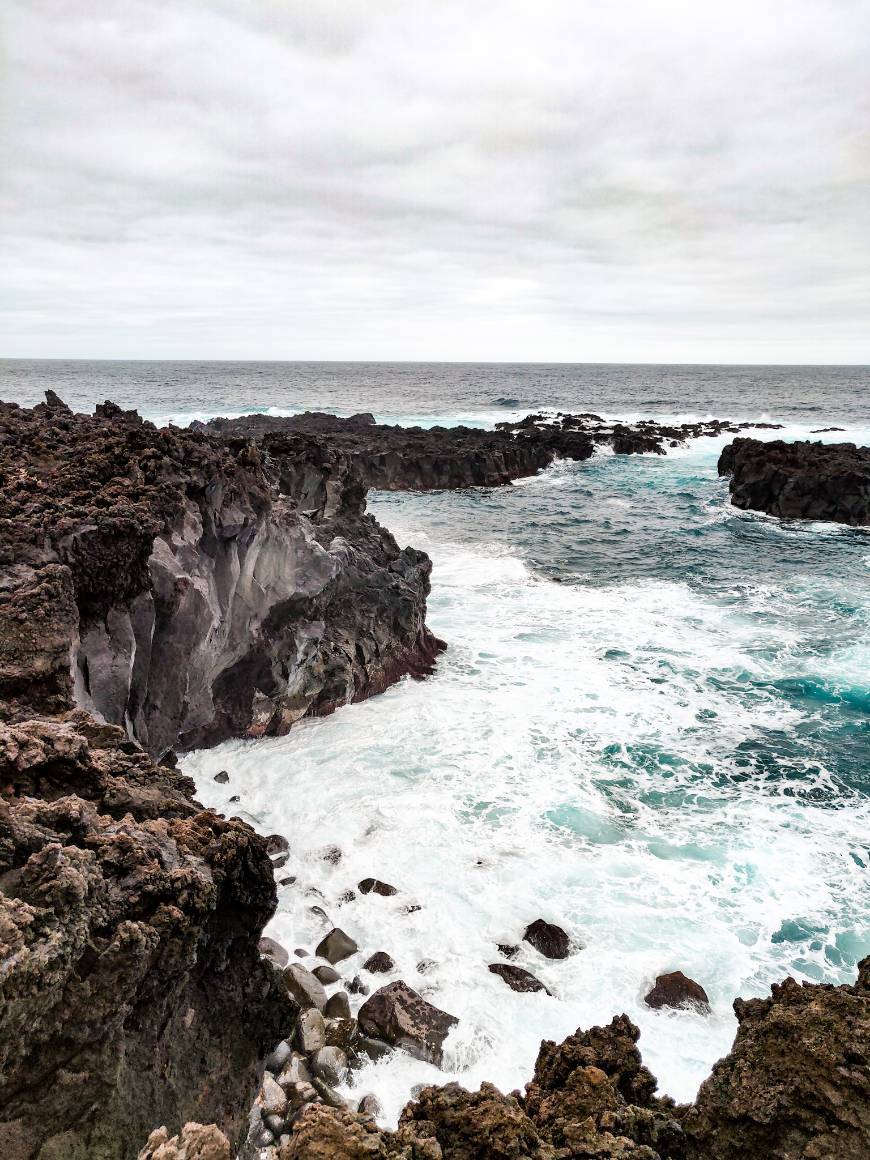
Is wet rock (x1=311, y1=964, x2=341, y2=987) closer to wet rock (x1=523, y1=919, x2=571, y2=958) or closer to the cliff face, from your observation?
the cliff face

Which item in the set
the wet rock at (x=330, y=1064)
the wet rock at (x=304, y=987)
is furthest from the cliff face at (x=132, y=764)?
the wet rock at (x=304, y=987)

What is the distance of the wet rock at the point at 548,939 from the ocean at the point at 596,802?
168 millimetres

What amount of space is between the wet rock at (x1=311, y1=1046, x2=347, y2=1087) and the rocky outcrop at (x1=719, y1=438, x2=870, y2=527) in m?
36.8

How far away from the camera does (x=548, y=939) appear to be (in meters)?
9.23

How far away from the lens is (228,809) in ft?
38.5

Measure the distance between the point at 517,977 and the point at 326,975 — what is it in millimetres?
2361

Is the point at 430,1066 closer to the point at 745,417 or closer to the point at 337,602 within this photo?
the point at 337,602

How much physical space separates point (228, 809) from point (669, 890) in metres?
7.12

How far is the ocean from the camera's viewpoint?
8.76 m

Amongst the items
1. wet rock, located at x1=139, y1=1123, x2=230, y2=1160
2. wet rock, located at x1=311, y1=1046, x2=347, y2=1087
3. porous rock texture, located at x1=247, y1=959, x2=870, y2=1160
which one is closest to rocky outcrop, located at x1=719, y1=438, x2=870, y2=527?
porous rock texture, located at x1=247, y1=959, x2=870, y2=1160

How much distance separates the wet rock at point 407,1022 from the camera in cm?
764

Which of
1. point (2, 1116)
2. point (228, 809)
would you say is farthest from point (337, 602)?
point (2, 1116)

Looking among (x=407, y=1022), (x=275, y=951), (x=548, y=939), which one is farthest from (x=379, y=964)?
(x=548, y=939)

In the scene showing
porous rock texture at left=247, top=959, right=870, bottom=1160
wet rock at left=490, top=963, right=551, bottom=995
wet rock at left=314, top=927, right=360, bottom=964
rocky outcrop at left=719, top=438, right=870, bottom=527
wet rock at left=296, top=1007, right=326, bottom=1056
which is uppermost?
rocky outcrop at left=719, top=438, right=870, bottom=527
